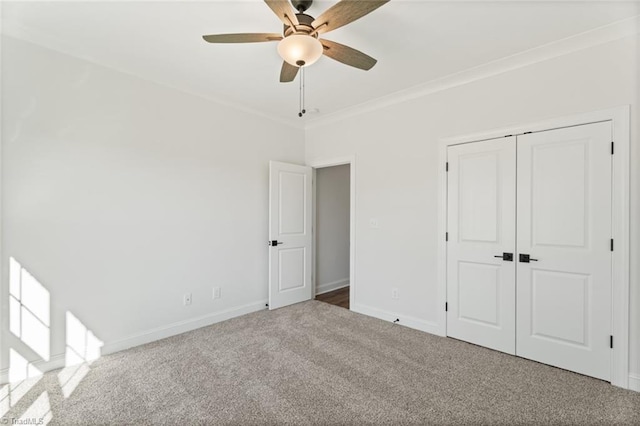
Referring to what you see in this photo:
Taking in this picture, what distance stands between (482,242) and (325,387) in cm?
203

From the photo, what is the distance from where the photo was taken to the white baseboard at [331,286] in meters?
Result: 4.97

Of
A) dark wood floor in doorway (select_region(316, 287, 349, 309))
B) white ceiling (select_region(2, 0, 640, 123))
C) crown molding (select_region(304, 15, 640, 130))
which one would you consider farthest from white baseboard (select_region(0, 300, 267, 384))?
crown molding (select_region(304, 15, 640, 130))

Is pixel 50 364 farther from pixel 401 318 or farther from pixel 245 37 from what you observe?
pixel 401 318

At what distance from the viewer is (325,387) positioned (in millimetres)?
2234

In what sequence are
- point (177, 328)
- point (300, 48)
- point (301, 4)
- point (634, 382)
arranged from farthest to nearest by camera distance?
point (177, 328), point (634, 382), point (301, 4), point (300, 48)

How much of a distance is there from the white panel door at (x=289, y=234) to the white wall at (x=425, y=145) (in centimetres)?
62

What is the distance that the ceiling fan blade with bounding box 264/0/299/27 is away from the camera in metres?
1.62

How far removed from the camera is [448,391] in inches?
86.1

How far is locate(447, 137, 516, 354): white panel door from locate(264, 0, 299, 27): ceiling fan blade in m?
2.14

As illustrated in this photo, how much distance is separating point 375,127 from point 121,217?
304cm

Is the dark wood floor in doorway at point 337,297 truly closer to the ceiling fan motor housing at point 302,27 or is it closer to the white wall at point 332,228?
the white wall at point 332,228

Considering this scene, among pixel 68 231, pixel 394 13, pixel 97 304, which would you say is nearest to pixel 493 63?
pixel 394 13

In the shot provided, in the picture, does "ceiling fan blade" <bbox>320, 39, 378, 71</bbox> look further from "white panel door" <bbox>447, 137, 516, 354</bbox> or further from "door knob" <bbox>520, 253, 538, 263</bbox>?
"door knob" <bbox>520, 253, 538, 263</bbox>

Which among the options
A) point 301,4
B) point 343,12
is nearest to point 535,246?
point 343,12
